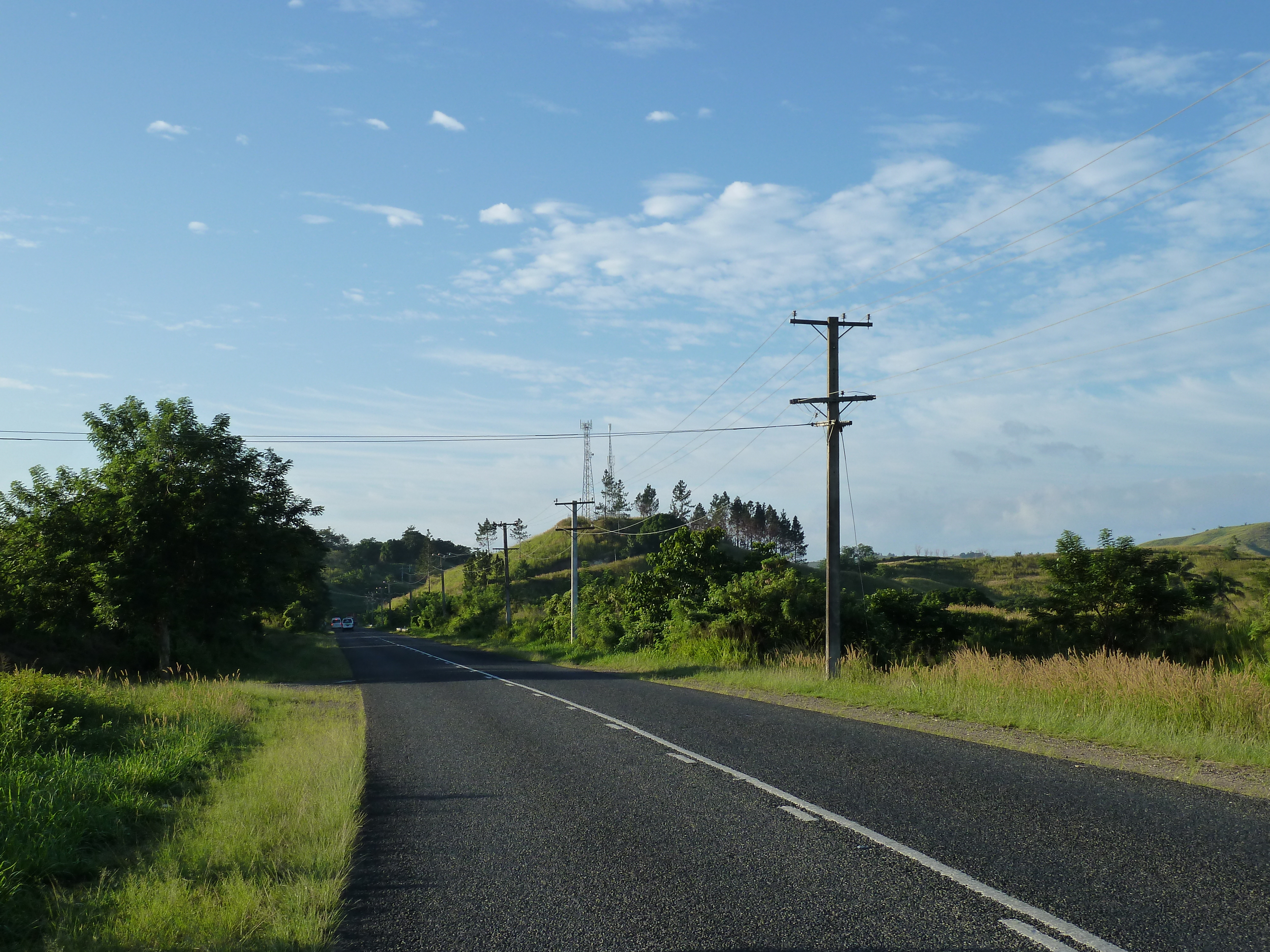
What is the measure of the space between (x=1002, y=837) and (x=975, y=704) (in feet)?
27.8

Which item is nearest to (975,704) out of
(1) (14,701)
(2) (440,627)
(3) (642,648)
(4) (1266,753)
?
(4) (1266,753)

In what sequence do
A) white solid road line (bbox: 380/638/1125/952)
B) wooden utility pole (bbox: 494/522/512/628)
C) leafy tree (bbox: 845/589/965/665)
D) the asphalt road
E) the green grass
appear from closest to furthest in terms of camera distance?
white solid road line (bbox: 380/638/1125/952)
the asphalt road
the green grass
leafy tree (bbox: 845/589/965/665)
wooden utility pole (bbox: 494/522/512/628)

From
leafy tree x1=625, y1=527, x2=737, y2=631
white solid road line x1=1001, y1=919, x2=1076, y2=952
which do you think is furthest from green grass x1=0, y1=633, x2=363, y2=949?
leafy tree x1=625, y1=527, x2=737, y2=631

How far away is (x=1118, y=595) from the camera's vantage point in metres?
35.2

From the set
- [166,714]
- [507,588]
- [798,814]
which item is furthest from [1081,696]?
[507,588]

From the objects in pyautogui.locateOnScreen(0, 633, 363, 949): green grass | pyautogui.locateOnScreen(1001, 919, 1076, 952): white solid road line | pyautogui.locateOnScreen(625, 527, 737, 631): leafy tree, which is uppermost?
pyautogui.locateOnScreen(625, 527, 737, 631): leafy tree

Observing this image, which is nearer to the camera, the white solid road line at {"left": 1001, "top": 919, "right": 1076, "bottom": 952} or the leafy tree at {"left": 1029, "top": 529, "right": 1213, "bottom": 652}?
the white solid road line at {"left": 1001, "top": 919, "right": 1076, "bottom": 952}

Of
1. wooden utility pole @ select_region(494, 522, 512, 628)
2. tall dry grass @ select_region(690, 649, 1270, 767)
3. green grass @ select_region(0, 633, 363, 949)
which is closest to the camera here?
green grass @ select_region(0, 633, 363, 949)

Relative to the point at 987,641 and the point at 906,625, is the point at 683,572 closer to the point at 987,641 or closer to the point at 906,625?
the point at 906,625

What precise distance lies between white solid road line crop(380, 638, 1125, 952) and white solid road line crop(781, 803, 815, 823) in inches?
2.3

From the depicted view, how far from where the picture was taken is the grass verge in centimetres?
1080

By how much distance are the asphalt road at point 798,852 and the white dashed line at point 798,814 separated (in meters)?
0.02

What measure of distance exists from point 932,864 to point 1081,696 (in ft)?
31.0

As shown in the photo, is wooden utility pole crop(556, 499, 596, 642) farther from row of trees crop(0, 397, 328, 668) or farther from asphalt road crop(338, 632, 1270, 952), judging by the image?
asphalt road crop(338, 632, 1270, 952)
